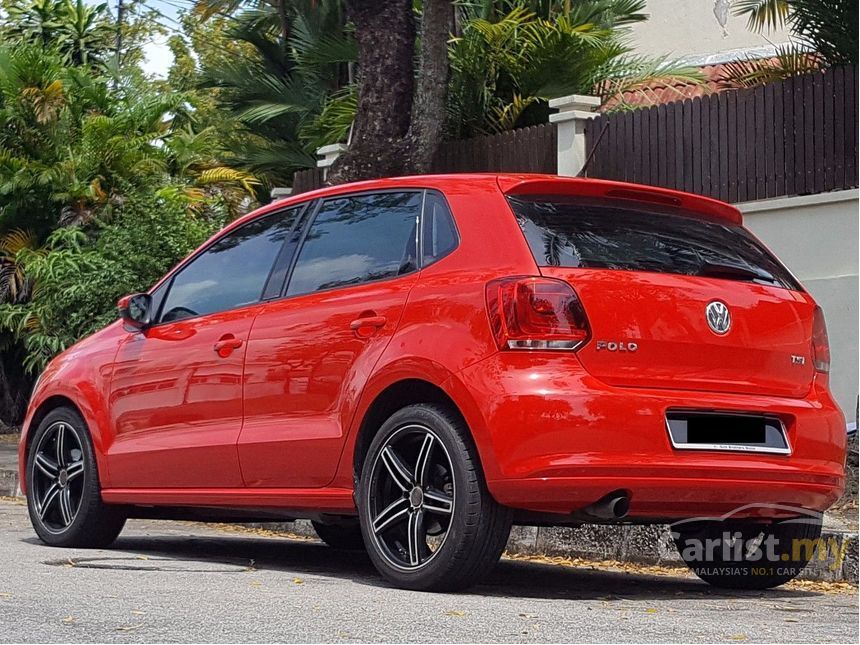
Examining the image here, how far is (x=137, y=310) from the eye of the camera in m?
7.59

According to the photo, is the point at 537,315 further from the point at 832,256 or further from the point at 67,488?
the point at 832,256

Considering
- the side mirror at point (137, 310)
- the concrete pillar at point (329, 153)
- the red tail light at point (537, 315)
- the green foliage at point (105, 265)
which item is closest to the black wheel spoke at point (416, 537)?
the red tail light at point (537, 315)

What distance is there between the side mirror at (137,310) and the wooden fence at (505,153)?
6678 mm

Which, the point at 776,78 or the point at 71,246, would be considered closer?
the point at 776,78

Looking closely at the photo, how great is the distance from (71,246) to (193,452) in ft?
36.3

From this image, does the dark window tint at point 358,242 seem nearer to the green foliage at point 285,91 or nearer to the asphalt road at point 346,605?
the asphalt road at point 346,605

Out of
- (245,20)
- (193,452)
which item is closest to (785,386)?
(193,452)

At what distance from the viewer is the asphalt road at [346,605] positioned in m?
4.76

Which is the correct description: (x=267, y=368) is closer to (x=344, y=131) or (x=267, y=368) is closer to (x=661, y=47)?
(x=344, y=131)

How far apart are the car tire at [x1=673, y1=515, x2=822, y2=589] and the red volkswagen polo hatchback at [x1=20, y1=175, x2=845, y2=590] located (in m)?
0.01

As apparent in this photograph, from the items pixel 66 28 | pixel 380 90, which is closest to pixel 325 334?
pixel 380 90

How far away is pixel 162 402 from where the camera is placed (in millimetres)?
7273

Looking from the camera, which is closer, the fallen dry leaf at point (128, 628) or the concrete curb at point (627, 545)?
the fallen dry leaf at point (128, 628)

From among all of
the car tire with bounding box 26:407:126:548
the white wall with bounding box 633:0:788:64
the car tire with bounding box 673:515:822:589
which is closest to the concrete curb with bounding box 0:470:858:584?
the car tire with bounding box 673:515:822:589
